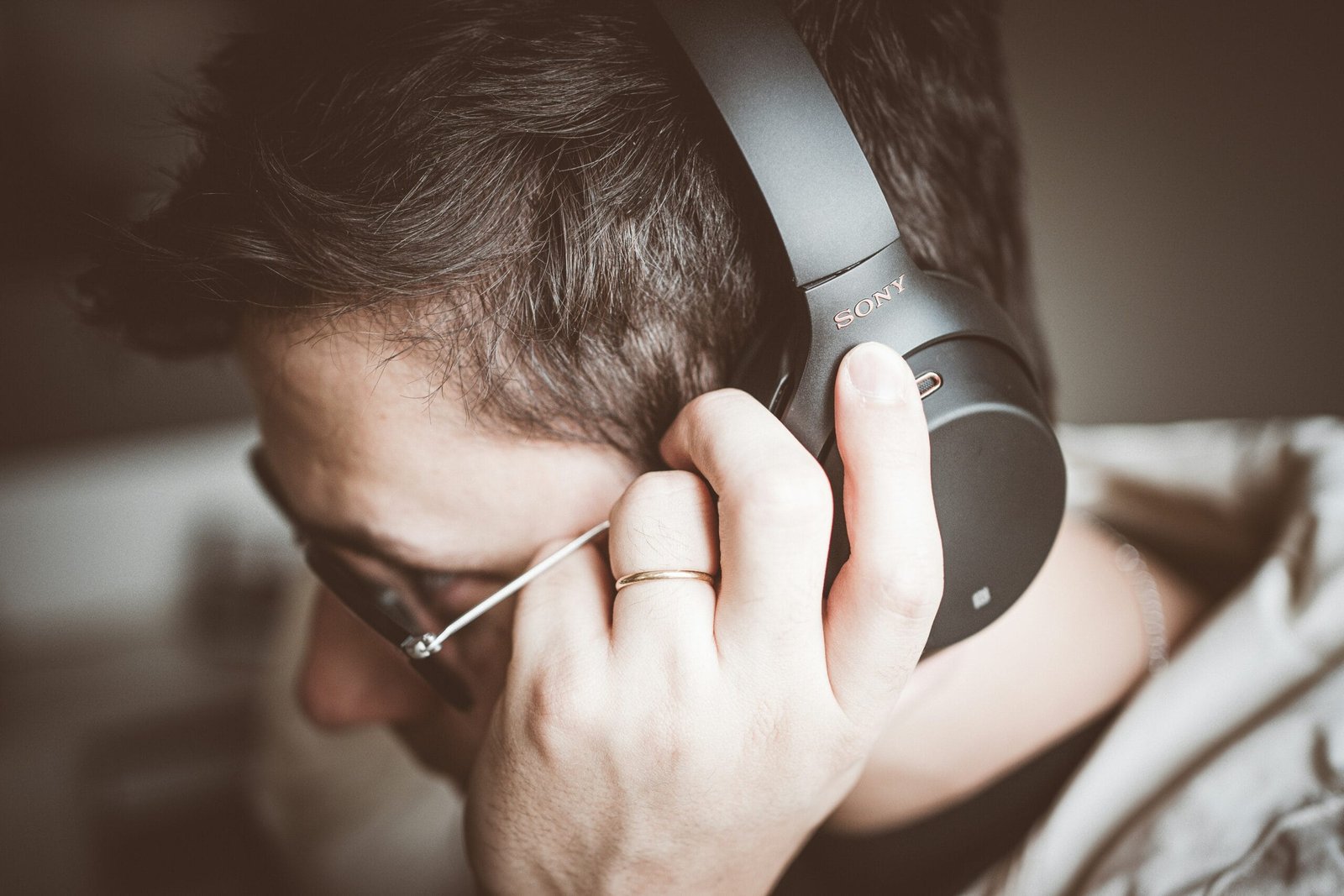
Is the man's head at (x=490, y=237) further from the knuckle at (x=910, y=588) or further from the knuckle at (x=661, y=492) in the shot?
the knuckle at (x=910, y=588)

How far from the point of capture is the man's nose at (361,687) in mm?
857

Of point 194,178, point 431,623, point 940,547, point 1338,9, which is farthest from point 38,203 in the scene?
point 1338,9

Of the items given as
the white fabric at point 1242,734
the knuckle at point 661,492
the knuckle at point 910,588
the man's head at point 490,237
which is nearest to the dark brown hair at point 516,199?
the man's head at point 490,237

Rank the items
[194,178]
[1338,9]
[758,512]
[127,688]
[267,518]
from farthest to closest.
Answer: [267,518], [127,688], [1338,9], [194,178], [758,512]

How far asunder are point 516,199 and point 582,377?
0.14 m

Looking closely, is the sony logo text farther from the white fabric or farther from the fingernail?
the white fabric

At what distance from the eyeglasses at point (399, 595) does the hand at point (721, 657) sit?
121 mm

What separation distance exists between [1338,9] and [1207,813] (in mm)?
1231

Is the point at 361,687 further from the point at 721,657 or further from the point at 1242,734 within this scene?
the point at 1242,734

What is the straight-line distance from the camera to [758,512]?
18.2 inches

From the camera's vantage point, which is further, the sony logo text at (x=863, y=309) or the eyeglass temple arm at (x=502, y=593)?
the eyeglass temple arm at (x=502, y=593)

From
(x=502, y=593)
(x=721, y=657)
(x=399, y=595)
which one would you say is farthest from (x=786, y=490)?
(x=399, y=595)

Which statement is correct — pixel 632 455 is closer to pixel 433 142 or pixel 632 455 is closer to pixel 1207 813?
pixel 433 142

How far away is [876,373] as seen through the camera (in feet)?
1.52
